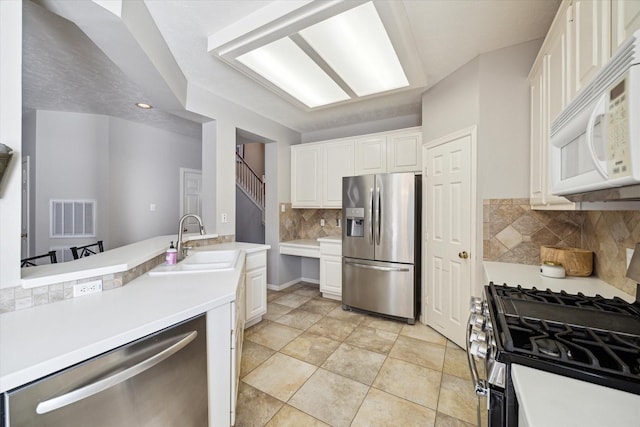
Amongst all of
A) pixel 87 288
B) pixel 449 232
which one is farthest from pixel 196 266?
pixel 449 232

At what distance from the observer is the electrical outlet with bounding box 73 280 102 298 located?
3.97ft

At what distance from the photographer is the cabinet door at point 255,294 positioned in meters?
2.59

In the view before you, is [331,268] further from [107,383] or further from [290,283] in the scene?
[107,383]

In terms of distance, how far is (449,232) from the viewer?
246 centimetres

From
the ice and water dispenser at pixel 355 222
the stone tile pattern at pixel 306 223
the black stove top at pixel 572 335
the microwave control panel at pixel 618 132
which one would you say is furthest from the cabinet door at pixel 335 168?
the microwave control panel at pixel 618 132

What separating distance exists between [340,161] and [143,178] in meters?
3.22

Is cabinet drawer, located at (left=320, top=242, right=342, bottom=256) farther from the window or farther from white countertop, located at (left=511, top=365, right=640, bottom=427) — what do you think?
Answer: the window

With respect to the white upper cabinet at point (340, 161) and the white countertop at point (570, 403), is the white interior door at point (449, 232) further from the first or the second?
the white countertop at point (570, 403)

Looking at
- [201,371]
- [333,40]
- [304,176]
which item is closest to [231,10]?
[333,40]

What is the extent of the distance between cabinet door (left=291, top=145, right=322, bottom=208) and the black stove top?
297cm

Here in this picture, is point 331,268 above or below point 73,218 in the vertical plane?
below

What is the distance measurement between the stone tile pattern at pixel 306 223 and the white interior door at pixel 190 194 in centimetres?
172

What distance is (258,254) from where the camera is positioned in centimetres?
272

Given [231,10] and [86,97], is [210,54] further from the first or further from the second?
[86,97]
